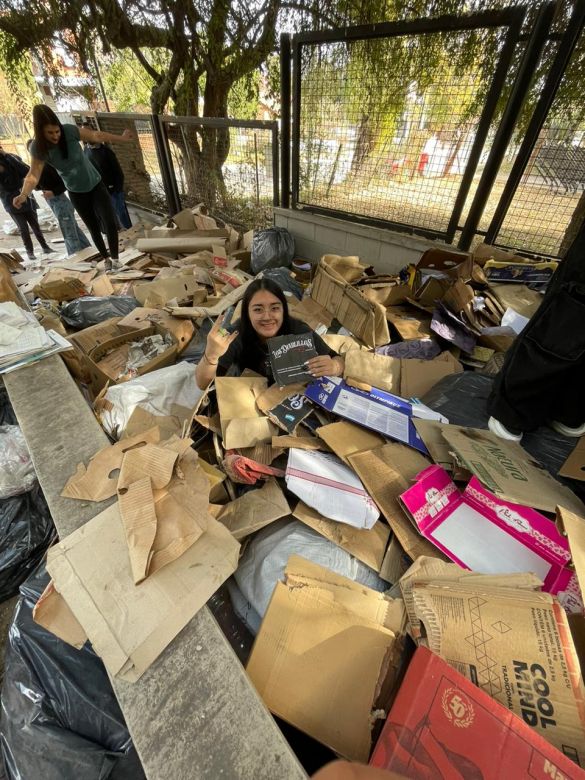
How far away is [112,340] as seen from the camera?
2449 mm

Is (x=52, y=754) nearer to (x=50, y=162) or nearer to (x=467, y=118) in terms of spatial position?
(x=467, y=118)

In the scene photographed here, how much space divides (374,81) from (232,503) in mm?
3840

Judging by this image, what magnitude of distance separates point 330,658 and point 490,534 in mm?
701

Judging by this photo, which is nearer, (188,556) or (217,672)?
(217,672)

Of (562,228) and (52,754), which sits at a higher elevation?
(562,228)

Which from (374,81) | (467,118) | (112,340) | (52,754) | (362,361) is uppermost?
(374,81)

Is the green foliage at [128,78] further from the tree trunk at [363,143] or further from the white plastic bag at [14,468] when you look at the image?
the white plastic bag at [14,468]

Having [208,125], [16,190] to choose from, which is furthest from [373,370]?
[16,190]

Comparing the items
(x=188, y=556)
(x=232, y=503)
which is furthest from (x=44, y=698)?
(x=232, y=503)

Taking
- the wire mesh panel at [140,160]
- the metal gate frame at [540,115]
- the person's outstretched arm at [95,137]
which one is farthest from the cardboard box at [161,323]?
the wire mesh panel at [140,160]

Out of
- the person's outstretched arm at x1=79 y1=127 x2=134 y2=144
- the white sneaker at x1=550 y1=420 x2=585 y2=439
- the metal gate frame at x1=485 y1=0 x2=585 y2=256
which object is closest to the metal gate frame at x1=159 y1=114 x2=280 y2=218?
the person's outstretched arm at x1=79 y1=127 x2=134 y2=144

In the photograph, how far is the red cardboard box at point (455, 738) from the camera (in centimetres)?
65

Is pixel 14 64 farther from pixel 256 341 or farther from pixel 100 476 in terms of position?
pixel 100 476

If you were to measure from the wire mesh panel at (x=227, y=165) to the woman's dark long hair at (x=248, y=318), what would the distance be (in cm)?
291
